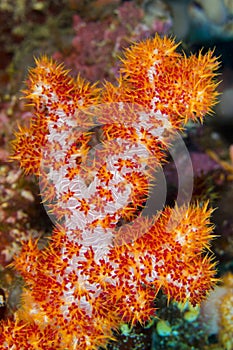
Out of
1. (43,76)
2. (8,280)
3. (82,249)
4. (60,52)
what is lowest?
(8,280)

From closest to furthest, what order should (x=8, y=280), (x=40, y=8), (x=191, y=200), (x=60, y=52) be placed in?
(x=8, y=280) < (x=191, y=200) < (x=60, y=52) < (x=40, y=8)

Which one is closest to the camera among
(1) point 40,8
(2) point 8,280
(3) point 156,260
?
(3) point 156,260

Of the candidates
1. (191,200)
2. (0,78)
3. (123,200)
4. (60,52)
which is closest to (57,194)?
(123,200)

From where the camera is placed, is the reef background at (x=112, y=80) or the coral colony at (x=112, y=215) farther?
the reef background at (x=112, y=80)

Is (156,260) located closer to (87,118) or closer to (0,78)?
(87,118)

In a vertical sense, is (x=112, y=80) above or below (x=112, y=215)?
above

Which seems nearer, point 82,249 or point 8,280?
point 82,249

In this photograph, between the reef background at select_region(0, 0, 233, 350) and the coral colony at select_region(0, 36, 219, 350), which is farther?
the reef background at select_region(0, 0, 233, 350)

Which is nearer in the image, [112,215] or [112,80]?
[112,215]
